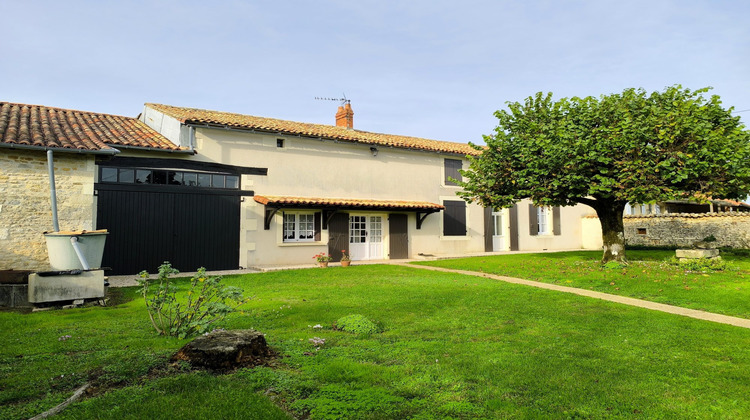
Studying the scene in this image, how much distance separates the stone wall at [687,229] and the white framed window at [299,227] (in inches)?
698

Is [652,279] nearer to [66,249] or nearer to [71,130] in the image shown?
[66,249]

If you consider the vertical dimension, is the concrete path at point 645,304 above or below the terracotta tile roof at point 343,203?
below

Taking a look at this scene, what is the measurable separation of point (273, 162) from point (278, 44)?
4420 millimetres

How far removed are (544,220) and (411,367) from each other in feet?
69.7

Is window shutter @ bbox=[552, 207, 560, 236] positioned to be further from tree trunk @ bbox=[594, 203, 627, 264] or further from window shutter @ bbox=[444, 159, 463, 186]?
tree trunk @ bbox=[594, 203, 627, 264]

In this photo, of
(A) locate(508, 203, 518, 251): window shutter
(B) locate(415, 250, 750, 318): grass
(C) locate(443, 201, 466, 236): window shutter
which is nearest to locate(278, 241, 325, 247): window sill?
(B) locate(415, 250, 750, 318): grass

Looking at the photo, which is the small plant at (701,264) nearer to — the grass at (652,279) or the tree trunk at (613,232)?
the grass at (652,279)

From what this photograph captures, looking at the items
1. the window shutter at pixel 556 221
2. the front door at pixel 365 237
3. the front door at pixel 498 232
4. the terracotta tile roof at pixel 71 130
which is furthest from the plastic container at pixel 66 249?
the window shutter at pixel 556 221

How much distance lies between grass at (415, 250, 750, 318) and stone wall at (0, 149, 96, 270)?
10.8 meters

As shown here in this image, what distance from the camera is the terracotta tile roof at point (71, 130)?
10.3m

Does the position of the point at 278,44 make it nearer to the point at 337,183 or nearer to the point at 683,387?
the point at 337,183

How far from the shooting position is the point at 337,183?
56.9ft

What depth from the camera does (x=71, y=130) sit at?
12.4 metres

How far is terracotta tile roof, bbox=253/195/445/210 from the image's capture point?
14883 millimetres
